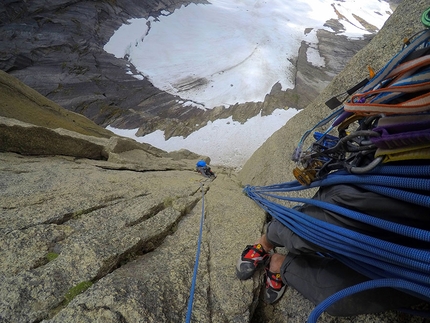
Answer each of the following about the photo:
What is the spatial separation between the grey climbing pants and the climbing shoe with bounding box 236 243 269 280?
0.28m

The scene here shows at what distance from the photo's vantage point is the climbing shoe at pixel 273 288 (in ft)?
8.31

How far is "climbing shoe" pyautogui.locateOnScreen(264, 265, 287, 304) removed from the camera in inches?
99.7

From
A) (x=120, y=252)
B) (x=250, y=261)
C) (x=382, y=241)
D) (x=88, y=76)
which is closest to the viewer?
(x=382, y=241)

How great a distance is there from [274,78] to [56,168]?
34901 millimetres

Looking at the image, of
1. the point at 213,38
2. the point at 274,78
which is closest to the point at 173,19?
the point at 213,38

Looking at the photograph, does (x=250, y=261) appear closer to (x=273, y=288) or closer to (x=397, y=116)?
(x=273, y=288)

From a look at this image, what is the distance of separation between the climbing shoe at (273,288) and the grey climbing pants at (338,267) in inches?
4.5

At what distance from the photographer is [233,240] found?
3338mm

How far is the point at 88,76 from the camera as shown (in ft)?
93.5

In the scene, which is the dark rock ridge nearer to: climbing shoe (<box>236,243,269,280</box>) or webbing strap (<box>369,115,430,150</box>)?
climbing shoe (<box>236,243,269,280</box>)

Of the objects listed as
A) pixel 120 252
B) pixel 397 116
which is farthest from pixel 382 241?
pixel 120 252

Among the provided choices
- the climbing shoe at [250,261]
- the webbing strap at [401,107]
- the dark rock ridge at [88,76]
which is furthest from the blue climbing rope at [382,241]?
the dark rock ridge at [88,76]

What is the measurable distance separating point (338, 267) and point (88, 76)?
32.4 metres

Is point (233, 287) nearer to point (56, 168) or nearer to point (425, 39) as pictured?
point (425, 39)
